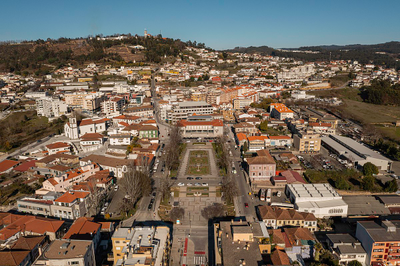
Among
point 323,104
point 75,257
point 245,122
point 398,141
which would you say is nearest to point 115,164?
point 75,257

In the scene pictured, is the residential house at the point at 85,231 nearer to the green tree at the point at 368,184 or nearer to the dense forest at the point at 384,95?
the green tree at the point at 368,184

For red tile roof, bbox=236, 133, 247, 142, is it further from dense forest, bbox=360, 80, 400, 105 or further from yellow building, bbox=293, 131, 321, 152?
dense forest, bbox=360, 80, 400, 105

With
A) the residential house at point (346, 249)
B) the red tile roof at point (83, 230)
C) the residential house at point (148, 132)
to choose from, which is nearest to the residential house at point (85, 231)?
the red tile roof at point (83, 230)

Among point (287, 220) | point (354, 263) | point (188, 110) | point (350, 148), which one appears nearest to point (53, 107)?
point (188, 110)

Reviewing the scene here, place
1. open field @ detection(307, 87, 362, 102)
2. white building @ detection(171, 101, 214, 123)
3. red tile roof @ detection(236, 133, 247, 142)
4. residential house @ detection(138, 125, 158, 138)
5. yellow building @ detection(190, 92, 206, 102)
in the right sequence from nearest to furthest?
1. red tile roof @ detection(236, 133, 247, 142)
2. residential house @ detection(138, 125, 158, 138)
3. white building @ detection(171, 101, 214, 123)
4. yellow building @ detection(190, 92, 206, 102)
5. open field @ detection(307, 87, 362, 102)

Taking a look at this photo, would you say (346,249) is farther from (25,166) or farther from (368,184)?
(25,166)

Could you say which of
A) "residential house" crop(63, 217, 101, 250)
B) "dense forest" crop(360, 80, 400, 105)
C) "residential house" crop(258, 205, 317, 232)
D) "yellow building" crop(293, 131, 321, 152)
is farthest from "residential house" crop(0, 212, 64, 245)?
"dense forest" crop(360, 80, 400, 105)
